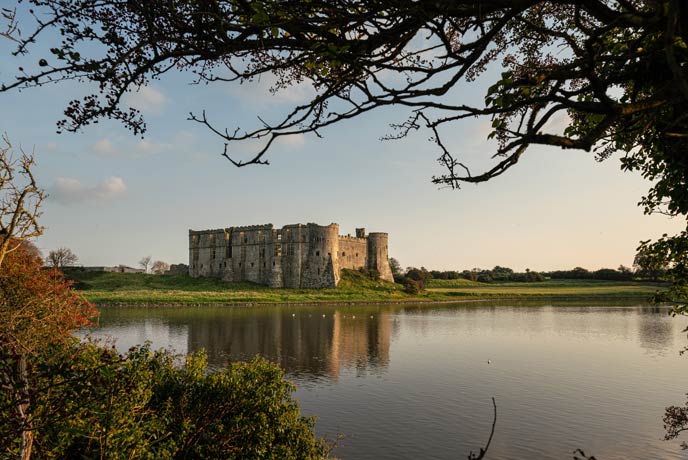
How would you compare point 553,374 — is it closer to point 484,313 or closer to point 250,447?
point 250,447

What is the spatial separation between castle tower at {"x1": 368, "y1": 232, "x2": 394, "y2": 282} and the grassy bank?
4725mm

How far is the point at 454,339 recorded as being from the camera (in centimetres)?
3944

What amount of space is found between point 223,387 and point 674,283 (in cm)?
988

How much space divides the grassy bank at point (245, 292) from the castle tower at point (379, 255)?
473 centimetres

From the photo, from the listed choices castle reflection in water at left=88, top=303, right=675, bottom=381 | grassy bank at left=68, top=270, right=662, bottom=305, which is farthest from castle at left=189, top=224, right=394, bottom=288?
castle reflection in water at left=88, top=303, right=675, bottom=381

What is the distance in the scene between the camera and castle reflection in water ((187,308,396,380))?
96.6ft

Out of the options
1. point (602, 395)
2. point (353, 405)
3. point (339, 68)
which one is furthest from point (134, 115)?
point (602, 395)

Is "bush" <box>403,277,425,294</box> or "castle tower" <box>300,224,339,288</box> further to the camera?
"bush" <box>403,277,425,294</box>

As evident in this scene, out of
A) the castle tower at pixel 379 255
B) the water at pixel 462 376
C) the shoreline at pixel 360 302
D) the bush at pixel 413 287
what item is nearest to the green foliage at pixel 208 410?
the water at pixel 462 376

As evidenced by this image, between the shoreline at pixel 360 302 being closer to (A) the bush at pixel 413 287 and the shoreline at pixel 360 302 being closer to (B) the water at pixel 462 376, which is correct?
(A) the bush at pixel 413 287

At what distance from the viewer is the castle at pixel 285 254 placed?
91250 mm

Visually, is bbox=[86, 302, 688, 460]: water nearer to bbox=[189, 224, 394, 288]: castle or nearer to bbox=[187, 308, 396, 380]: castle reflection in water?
bbox=[187, 308, 396, 380]: castle reflection in water

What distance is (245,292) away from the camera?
81688 mm

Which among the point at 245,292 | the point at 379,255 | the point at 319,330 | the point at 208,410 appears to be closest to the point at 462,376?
→ the point at 208,410
